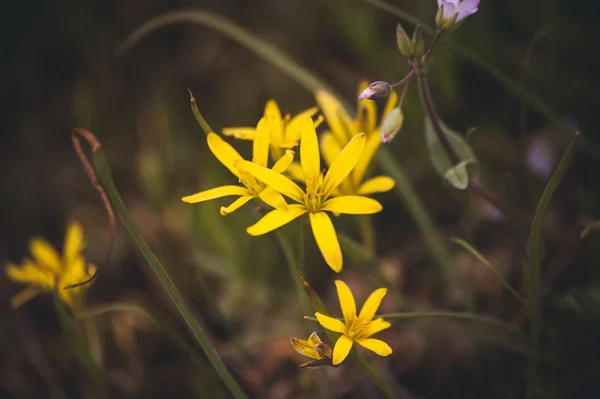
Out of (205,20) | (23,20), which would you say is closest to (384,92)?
(205,20)

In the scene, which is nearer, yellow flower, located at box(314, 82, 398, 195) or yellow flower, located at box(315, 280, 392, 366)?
yellow flower, located at box(315, 280, 392, 366)

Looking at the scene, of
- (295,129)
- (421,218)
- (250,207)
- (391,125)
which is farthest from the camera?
(250,207)

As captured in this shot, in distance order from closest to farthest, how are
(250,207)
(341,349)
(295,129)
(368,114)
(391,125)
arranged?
(341,349), (391,125), (295,129), (368,114), (250,207)

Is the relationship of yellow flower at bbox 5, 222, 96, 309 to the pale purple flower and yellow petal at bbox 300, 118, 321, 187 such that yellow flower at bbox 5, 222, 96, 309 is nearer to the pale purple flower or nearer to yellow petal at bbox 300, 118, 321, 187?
yellow petal at bbox 300, 118, 321, 187

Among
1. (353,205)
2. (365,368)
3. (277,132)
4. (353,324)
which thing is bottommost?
(365,368)

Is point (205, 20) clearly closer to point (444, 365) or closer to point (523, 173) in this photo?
point (523, 173)

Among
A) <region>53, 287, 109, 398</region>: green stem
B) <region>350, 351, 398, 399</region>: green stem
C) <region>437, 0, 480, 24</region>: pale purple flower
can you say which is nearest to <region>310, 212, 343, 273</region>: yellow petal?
<region>350, 351, 398, 399</region>: green stem

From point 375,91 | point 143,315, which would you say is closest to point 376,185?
point 375,91

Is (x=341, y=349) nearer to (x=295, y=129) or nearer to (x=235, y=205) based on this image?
(x=235, y=205)
